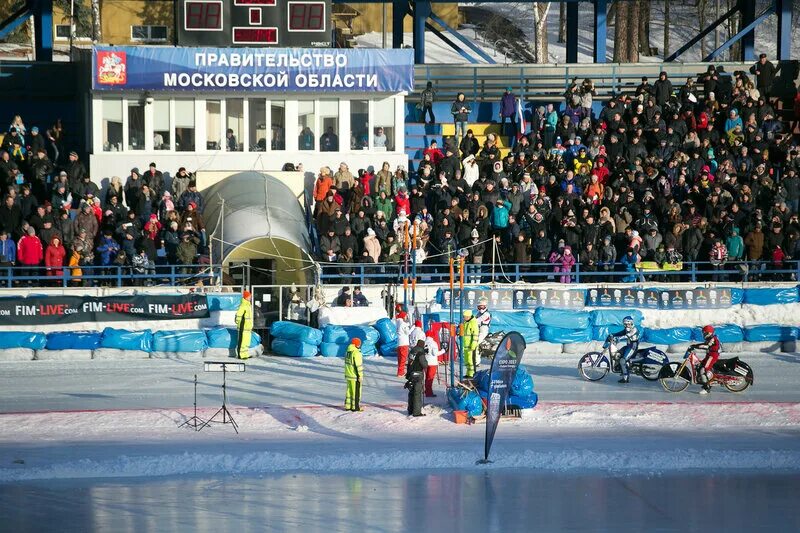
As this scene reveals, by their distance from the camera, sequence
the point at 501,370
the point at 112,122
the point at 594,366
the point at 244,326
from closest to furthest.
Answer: the point at 501,370 → the point at 594,366 → the point at 244,326 → the point at 112,122

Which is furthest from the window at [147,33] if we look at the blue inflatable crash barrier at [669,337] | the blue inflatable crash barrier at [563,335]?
the blue inflatable crash barrier at [669,337]

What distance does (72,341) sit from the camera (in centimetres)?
2644

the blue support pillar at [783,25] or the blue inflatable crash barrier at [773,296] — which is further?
the blue support pillar at [783,25]

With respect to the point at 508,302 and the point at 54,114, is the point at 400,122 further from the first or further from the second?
the point at 54,114

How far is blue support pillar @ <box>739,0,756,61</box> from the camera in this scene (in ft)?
130

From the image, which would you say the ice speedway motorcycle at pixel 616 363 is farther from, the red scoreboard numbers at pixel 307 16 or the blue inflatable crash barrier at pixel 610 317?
the red scoreboard numbers at pixel 307 16

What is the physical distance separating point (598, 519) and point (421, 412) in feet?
19.7

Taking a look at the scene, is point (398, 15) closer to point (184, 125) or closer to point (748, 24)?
point (184, 125)

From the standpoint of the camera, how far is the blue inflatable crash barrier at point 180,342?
2669 cm

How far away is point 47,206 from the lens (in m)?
28.9

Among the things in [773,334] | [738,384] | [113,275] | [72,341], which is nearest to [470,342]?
[738,384]

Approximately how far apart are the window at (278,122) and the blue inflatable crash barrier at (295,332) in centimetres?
757

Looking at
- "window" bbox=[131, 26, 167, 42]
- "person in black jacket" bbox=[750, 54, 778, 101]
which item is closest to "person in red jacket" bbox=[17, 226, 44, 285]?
"person in black jacket" bbox=[750, 54, 778, 101]

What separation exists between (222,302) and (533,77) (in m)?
13.8
